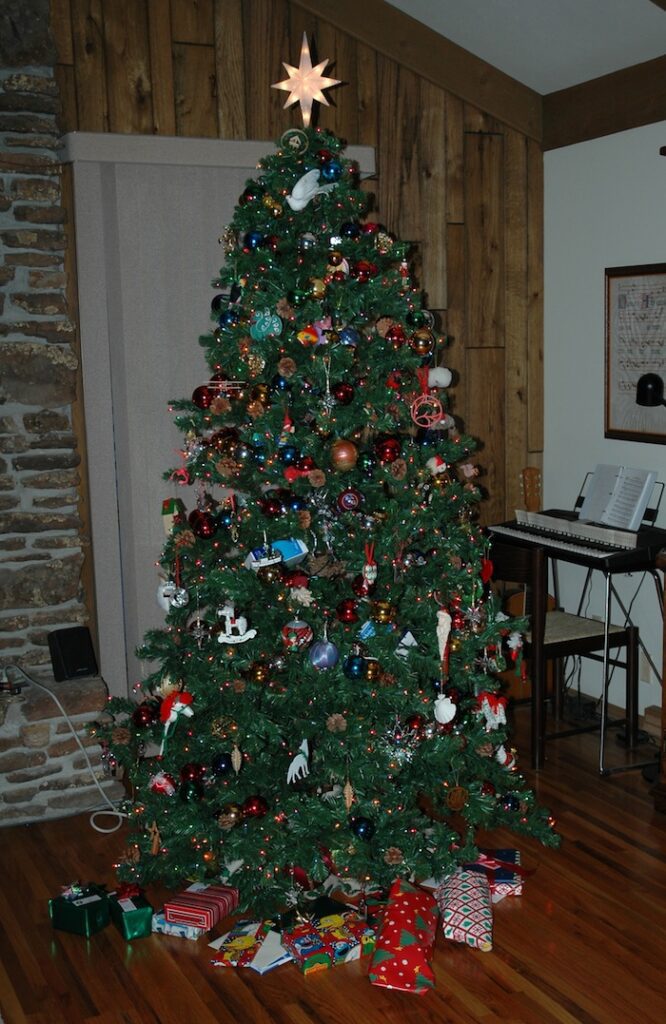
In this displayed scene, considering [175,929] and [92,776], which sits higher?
[92,776]

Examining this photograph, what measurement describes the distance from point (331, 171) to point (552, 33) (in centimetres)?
157

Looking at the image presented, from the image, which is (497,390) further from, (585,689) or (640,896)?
(640,896)

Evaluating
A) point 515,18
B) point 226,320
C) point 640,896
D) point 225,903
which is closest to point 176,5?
point 515,18

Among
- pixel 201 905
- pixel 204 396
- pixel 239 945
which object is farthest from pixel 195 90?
pixel 239 945

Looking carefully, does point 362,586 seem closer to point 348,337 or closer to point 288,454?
point 288,454

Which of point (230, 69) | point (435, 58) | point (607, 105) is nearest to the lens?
point (230, 69)

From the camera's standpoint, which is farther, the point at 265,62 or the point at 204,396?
the point at 265,62

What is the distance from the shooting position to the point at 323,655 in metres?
3.04

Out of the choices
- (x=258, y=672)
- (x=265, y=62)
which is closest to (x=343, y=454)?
(x=258, y=672)

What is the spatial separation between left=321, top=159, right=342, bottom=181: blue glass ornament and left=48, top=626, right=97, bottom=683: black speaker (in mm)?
1891

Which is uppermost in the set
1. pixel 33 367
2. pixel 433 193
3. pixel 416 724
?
pixel 433 193

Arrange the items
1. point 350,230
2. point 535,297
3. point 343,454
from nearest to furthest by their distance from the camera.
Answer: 1. point 343,454
2. point 350,230
3. point 535,297

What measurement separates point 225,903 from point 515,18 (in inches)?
128

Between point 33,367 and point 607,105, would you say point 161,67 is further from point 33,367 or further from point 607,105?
point 607,105
